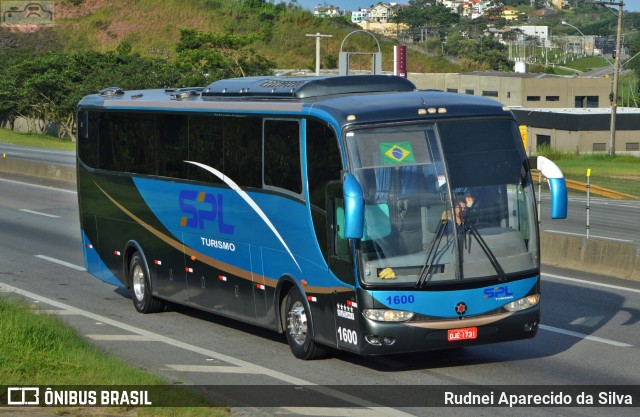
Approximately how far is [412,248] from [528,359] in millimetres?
2338

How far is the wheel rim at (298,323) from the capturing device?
13.5 m

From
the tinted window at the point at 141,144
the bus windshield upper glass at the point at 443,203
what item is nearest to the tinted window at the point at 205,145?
the tinted window at the point at 141,144

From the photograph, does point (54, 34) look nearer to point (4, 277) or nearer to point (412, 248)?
point (4, 277)

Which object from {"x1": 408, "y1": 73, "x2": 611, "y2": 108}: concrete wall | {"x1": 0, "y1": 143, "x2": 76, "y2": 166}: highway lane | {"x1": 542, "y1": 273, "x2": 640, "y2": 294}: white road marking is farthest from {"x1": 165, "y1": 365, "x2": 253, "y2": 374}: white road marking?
{"x1": 408, "y1": 73, "x2": 611, "y2": 108}: concrete wall

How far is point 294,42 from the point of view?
137 metres

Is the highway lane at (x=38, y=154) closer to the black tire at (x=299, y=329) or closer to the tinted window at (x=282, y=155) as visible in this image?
the tinted window at (x=282, y=155)

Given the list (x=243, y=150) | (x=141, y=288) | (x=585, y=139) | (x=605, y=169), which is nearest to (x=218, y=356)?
(x=243, y=150)

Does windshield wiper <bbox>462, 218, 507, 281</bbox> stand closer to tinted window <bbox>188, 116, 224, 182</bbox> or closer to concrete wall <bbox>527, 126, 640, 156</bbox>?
tinted window <bbox>188, 116, 224, 182</bbox>

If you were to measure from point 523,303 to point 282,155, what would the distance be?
3.32m

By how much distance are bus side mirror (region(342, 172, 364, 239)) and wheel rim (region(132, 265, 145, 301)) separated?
6634 millimetres

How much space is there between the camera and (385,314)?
1219cm

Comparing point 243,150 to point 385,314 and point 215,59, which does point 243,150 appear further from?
point 215,59

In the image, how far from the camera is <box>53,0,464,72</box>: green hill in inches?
5428

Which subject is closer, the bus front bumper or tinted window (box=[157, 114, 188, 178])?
the bus front bumper
